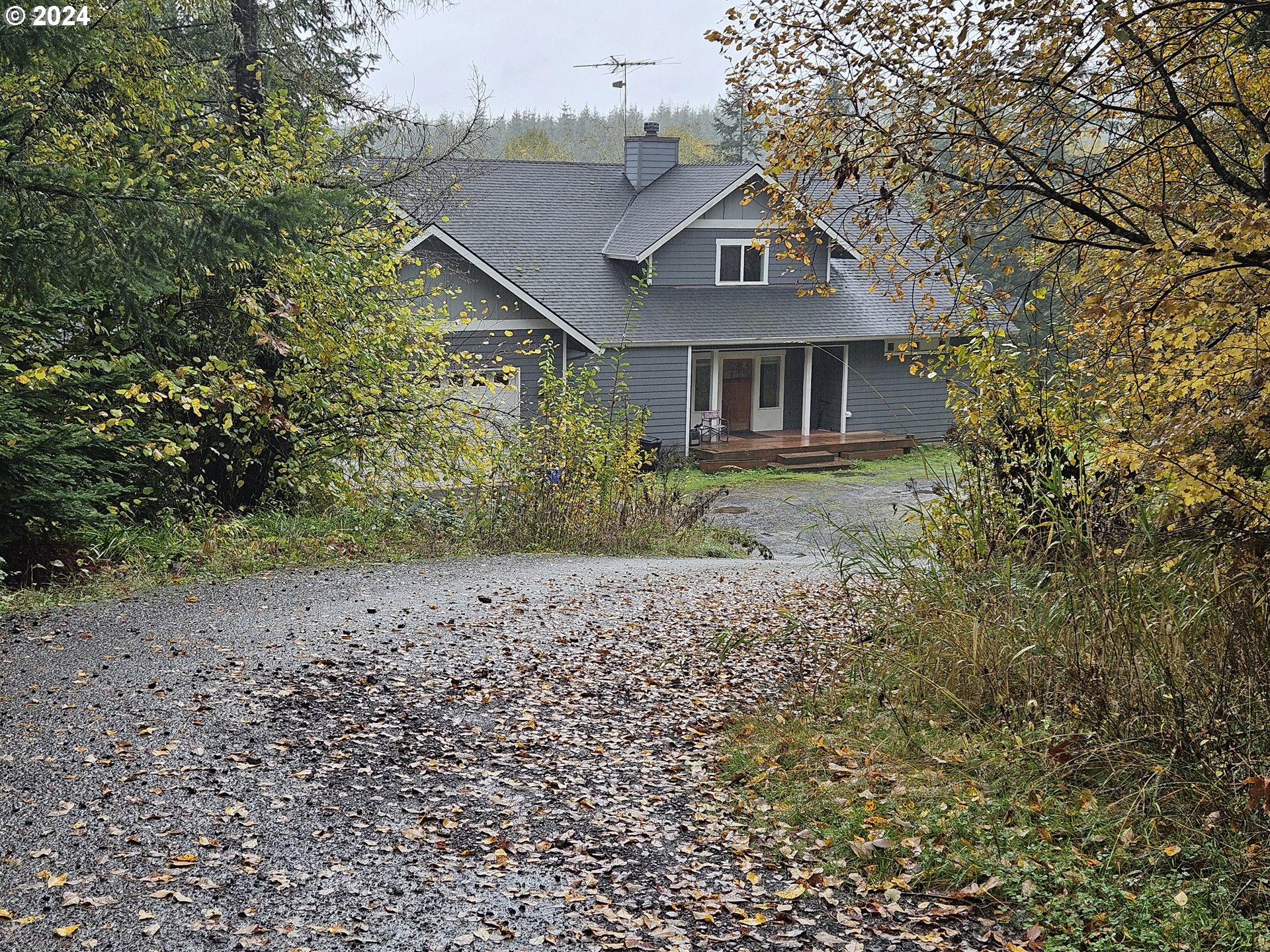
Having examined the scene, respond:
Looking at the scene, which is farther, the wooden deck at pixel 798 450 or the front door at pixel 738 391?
the front door at pixel 738 391

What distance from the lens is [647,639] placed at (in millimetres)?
8031

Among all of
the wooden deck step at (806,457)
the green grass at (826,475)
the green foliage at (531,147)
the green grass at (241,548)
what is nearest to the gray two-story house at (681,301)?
the wooden deck step at (806,457)

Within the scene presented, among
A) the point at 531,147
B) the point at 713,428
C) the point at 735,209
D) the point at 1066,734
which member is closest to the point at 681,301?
the point at 735,209

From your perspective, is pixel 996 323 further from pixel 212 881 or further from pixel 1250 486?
pixel 212 881

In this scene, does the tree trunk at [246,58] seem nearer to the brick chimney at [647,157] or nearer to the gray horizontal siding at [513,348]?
the gray horizontal siding at [513,348]

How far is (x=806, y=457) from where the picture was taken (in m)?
25.3

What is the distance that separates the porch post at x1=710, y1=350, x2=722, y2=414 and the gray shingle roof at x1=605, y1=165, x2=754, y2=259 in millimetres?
3180

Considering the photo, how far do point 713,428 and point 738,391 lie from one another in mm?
2114

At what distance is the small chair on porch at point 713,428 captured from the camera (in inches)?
1027

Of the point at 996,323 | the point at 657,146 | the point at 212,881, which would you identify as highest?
the point at 657,146

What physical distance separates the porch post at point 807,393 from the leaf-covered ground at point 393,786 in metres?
19.3

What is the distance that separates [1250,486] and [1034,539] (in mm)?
1725

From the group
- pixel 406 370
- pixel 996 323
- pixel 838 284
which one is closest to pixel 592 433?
pixel 406 370

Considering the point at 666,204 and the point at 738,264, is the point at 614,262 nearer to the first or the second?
the point at 666,204
